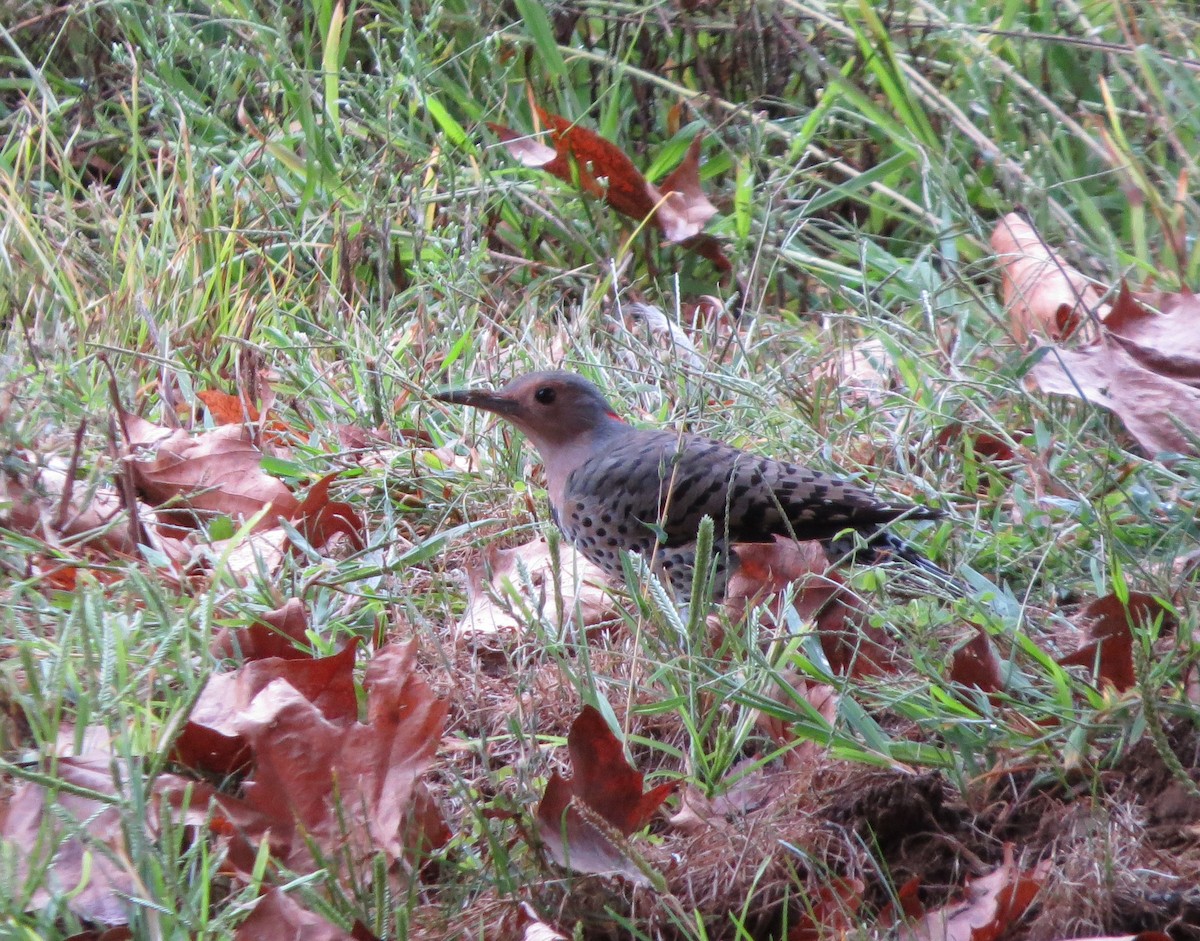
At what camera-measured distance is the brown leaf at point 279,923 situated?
1.91 metres

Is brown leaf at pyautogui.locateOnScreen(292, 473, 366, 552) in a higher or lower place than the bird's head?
lower

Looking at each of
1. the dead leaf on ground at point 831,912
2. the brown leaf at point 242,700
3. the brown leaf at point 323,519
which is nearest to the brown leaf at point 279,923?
the brown leaf at point 242,700

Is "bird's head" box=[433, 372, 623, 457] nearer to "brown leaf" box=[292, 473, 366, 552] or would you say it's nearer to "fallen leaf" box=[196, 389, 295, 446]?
"brown leaf" box=[292, 473, 366, 552]

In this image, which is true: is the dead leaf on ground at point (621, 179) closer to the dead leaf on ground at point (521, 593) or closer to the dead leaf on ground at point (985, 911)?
the dead leaf on ground at point (521, 593)

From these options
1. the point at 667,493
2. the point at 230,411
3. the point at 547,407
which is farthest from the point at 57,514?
the point at 667,493

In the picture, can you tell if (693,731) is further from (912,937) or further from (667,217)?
(667,217)

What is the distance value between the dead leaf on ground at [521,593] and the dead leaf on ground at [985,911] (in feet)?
2.59

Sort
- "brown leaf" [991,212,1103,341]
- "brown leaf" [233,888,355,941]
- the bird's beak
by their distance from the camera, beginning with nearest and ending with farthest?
"brown leaf" [233,888,355,941]
the bird's beak
"brown leaf" [991,212,1103,341]

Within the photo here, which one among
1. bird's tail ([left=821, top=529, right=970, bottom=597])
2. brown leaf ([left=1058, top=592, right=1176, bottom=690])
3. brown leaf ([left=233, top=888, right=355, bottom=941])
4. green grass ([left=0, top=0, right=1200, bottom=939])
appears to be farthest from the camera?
bird's tail ([left=821, top=529, right=970, bottom=597])

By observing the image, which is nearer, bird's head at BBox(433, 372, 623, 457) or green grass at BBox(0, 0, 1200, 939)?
green grass at BBox(0, 0, 1200, 939)

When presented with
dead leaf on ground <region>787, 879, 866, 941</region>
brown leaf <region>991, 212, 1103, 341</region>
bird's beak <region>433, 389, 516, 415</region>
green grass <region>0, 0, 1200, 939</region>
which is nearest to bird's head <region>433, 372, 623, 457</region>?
bird's beak <region>433, 389, 516, 415</region>

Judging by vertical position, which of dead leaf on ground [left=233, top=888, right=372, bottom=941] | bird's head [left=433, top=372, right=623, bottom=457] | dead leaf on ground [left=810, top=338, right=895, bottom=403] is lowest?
dead leaf on ground [left=810, top=338, right=895, bottom=403]

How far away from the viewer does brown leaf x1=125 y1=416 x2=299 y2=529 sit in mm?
3334

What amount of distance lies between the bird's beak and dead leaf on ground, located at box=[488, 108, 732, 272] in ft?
4.77
